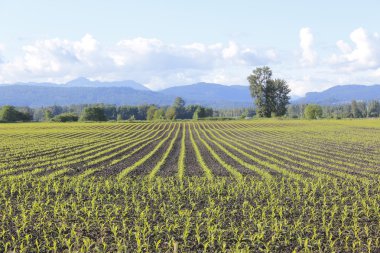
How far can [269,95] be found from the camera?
13575 centimetres

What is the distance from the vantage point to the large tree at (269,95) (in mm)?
134750

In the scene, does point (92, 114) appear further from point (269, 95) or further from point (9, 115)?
point (269, 95)

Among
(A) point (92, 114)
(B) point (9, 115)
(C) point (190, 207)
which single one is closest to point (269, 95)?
(A) point (92, 114)

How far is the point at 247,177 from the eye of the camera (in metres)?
21.4

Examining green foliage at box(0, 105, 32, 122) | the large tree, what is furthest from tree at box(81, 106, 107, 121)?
the large tree

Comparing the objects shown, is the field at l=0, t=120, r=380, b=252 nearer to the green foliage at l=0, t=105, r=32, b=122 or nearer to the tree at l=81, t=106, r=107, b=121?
the green foliage at l=0, t=105, r=32, b=122

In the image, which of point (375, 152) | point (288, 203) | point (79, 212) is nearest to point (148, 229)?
point (79, 212)

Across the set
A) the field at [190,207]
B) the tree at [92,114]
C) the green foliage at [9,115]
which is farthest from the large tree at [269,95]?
the field at [190,207]

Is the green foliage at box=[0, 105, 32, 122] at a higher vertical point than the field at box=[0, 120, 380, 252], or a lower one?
higher

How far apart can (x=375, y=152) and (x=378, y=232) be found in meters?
24.3

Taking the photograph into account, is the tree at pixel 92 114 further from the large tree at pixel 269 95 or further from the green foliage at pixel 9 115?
the large tree at pixel 269 95

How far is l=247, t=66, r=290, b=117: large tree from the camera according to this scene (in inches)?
5305

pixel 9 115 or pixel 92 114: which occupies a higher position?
pixel 92 114

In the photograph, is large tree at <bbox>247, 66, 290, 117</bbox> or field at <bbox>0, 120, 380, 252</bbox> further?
large tree at <bbox>247, 66, 290, 117</bbox>
